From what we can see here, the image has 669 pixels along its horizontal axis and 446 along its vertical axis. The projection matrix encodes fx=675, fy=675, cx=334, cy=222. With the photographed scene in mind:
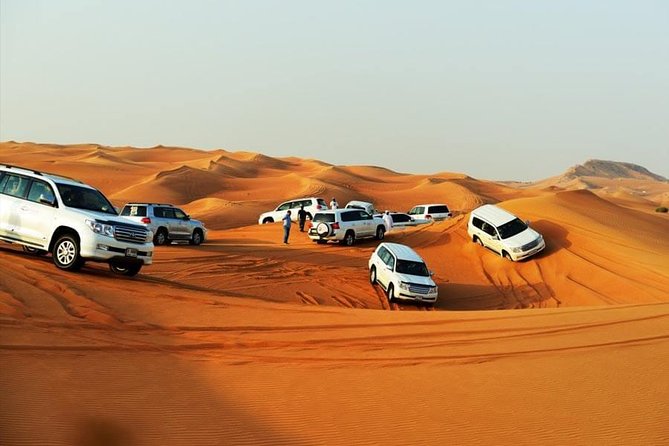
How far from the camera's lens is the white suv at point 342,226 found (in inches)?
1177

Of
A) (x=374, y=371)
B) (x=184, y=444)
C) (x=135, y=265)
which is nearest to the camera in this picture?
(x=184, y=444)

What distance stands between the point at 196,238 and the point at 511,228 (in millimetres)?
13507

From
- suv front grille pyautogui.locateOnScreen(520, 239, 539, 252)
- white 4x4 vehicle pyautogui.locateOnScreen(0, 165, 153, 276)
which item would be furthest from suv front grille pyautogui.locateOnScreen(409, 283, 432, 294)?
white 4x4 vehicle pyautogui.locateOnScreen(0, 165, 153, 276)

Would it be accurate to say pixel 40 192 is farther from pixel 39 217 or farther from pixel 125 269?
pixel 125 269

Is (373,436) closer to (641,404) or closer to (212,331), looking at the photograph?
(641,404)

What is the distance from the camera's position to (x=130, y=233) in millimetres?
15031

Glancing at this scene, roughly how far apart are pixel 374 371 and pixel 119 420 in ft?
12.9

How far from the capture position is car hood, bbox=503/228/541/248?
1049 inches

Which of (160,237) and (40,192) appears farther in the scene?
(160,237)

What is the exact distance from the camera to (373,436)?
709cm

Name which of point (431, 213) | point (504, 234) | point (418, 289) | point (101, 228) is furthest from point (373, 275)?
point (431, 213)

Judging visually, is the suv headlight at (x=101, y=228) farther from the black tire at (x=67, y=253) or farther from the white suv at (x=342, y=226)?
the white suv at (x=342, y=226)

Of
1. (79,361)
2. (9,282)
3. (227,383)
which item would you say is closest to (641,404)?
(227,383)

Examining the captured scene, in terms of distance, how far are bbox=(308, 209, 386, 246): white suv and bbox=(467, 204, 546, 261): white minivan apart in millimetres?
4790
